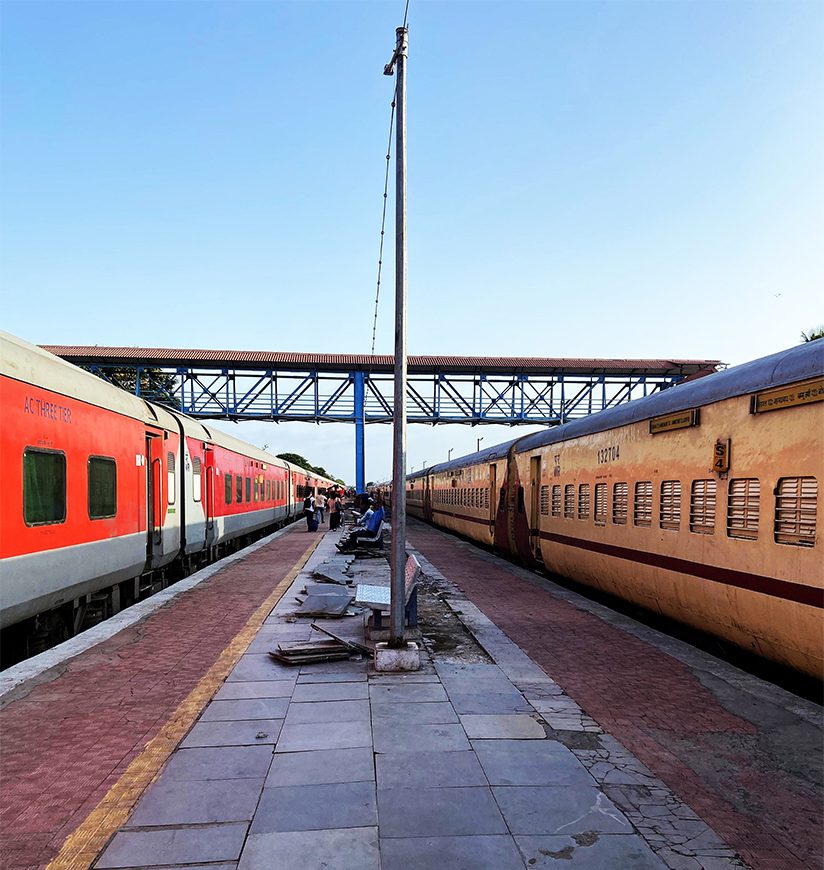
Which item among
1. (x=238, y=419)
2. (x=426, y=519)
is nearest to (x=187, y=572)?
(x=426, y=519)

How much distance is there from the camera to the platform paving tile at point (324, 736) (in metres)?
4.63

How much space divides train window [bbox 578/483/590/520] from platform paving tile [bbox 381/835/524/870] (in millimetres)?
8001

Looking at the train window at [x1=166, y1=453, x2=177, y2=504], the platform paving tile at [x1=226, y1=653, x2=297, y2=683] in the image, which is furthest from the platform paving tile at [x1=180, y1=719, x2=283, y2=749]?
the train window at [x1=166, y1=453, x2=177, y2=504]

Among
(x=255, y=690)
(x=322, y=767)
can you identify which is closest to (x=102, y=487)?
(x=255, y=690)

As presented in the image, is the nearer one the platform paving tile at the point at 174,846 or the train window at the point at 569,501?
the platform paving tile at the point at 174,846

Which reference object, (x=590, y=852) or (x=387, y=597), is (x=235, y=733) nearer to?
(x=590, y=852)

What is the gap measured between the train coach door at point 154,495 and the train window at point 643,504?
23.9 feet

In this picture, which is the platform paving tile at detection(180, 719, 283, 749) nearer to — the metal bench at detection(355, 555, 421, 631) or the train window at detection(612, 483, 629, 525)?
the metal bench at detection(355, 555, 421, 631)

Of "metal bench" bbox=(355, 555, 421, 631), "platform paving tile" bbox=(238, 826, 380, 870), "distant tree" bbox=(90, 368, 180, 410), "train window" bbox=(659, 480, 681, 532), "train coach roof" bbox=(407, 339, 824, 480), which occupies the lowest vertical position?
"platform paving tile" bbox=(238, 826, 380, 870)

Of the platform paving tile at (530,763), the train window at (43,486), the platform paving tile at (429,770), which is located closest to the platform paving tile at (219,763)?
the platform paving tile at (429,770)

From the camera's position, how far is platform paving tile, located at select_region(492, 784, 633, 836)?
3.58 m

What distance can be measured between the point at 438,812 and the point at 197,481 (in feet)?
37.6

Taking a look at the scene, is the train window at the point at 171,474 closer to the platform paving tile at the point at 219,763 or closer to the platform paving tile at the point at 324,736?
the platform paving tile at the point at 324,736

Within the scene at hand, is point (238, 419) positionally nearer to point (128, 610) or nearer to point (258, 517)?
point (258, 517)
